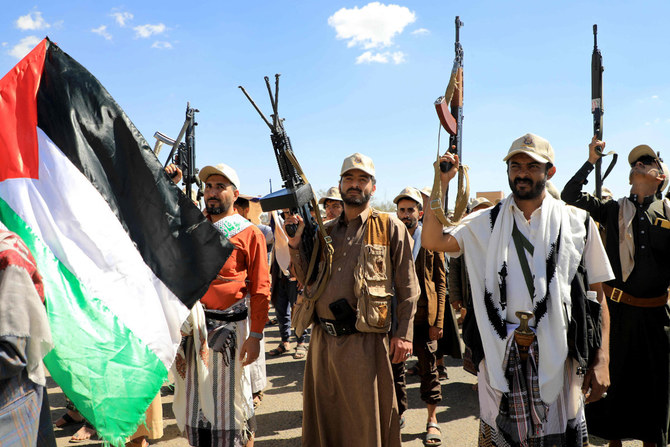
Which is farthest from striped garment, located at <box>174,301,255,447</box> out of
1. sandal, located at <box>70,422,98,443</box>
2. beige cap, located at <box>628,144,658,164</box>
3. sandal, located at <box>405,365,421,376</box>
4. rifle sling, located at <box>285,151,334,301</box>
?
beige cap, located at <box>628,144,658,164</box>

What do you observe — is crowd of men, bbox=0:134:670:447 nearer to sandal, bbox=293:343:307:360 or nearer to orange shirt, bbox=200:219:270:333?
orange shirt, bbox=200:219:270:333

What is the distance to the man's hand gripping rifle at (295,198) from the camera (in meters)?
3.40

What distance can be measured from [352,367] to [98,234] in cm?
196

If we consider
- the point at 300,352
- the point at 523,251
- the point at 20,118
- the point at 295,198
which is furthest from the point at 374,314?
the point at 300,352

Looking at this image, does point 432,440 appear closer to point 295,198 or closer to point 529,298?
point 529,298

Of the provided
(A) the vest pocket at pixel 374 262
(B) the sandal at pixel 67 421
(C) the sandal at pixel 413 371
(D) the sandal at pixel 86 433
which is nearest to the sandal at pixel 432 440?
(A) the vest pocket at pixel 374 262

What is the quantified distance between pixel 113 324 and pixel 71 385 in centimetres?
30

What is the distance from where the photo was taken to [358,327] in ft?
11.1

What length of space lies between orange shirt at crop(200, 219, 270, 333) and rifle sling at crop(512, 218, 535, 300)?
1850 mm

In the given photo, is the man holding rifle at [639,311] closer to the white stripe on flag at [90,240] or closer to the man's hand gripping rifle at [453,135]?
the man's hand gripping rifle at [453,135]

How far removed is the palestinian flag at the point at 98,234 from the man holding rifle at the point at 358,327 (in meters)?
1.21

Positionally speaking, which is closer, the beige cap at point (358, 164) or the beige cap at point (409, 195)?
the beige cap at point (358, 164)

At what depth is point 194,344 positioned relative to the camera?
3643 mm

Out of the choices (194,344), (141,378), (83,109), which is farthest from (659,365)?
(83,109)
